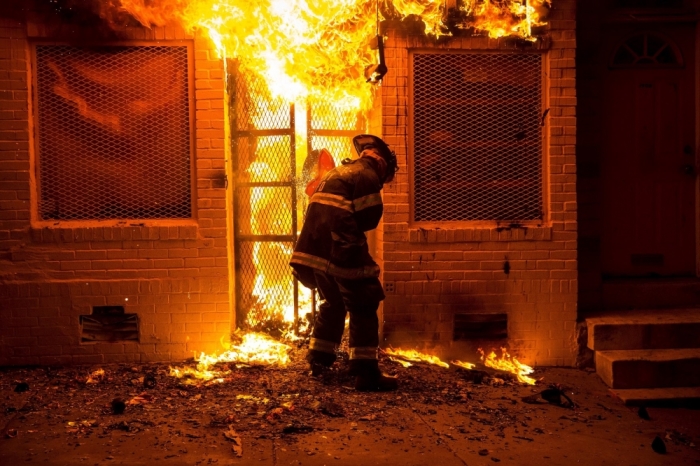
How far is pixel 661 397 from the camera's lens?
19.3 ft

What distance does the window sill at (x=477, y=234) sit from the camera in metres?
6.72

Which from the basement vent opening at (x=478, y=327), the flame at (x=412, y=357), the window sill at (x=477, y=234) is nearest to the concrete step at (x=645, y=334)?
the basement vent opening at (x=478, y=327)

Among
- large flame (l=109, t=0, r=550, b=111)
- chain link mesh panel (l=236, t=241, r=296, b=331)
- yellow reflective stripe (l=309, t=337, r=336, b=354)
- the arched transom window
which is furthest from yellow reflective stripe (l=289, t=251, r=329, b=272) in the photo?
the arched transom window

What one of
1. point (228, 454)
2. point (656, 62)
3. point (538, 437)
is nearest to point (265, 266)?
point (228, 454)

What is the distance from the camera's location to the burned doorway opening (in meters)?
7.29

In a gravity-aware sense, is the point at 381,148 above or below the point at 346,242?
above

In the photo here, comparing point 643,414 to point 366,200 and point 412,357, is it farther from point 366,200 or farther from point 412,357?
point 366,200

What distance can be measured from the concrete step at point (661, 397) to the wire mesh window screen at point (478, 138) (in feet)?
6.39

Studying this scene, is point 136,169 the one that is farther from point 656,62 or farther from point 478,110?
point 656,62

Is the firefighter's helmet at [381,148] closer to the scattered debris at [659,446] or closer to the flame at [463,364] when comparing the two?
the flame at [463,364]

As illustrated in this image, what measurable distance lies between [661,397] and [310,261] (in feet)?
10.9

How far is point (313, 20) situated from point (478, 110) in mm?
1932

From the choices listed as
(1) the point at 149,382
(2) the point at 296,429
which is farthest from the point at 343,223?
(1) the point at 149,382

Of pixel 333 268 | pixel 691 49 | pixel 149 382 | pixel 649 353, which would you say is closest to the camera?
pixel 333 268
